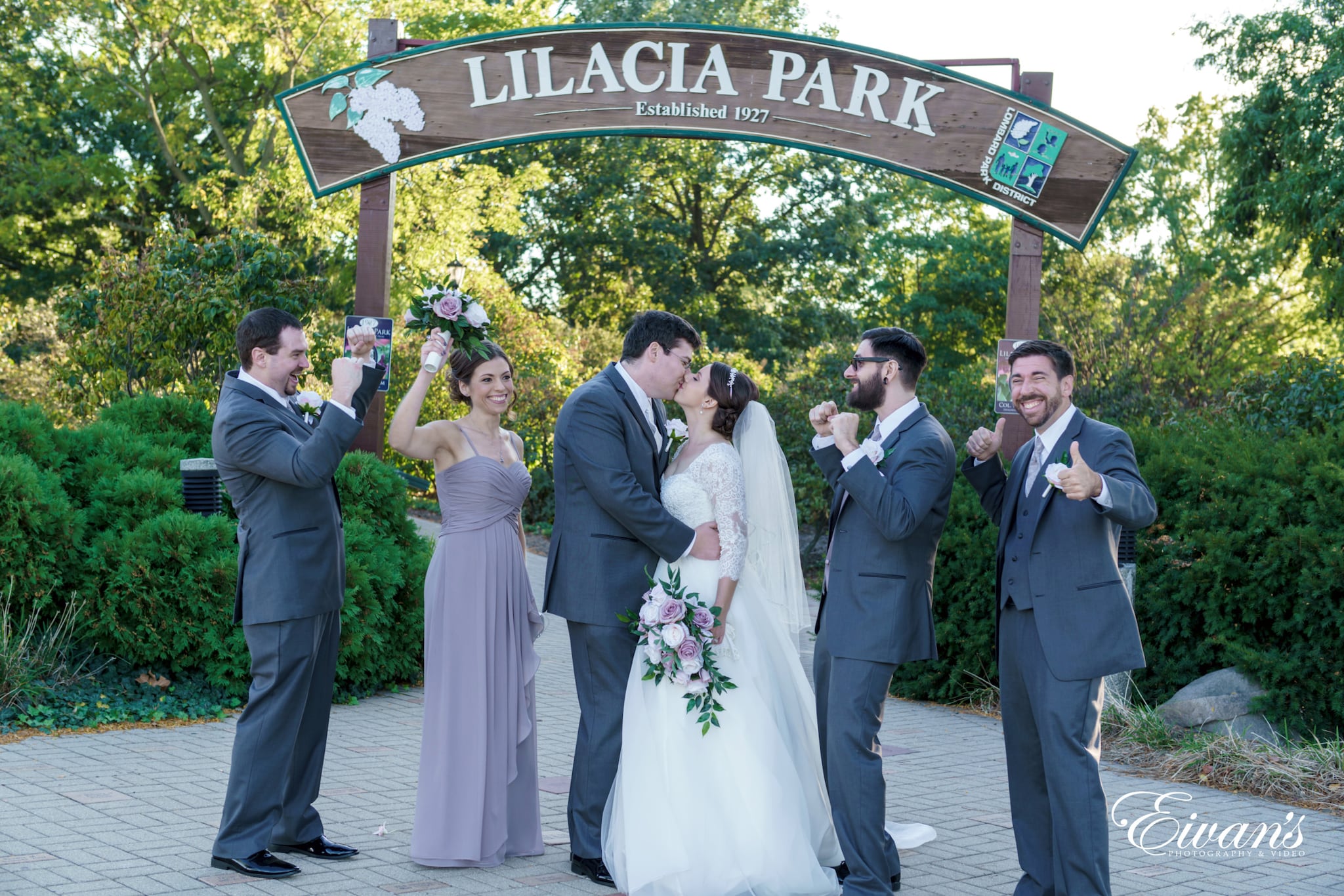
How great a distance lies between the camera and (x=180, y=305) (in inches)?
464

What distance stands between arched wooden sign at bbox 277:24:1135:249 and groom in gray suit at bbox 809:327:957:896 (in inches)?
180

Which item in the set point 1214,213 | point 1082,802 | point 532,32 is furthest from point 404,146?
point 1214,213

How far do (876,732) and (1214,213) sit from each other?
21.0 metres

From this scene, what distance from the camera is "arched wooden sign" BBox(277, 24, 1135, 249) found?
876 centimetres

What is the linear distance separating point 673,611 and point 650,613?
0.11 metres

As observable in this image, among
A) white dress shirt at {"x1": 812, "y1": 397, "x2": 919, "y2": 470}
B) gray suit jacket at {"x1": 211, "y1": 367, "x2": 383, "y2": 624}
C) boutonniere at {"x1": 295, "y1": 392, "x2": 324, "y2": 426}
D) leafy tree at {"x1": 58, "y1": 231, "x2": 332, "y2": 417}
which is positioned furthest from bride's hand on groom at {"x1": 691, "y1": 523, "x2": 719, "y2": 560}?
leafy tree at {"x1": 58, "y1": 231, "x2": 332, "y2": 417}

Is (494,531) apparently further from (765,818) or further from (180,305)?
(180,305)

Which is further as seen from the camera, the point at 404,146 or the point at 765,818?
the point at 404,146

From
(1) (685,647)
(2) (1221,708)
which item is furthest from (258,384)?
(2) (1221,708)

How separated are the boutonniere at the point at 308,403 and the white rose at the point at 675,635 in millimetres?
1699

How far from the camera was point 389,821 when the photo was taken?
549 cm

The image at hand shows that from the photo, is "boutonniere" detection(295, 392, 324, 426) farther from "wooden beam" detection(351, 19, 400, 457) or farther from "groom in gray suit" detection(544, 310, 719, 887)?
"wooden beam" detection(351, 19, 400, 457)

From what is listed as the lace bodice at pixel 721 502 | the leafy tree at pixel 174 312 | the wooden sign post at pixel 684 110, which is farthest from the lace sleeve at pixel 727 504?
the leafy tree at pixel 174 312

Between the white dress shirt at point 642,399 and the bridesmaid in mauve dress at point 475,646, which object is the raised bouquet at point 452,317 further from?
the white dress shirt at point 642,399
